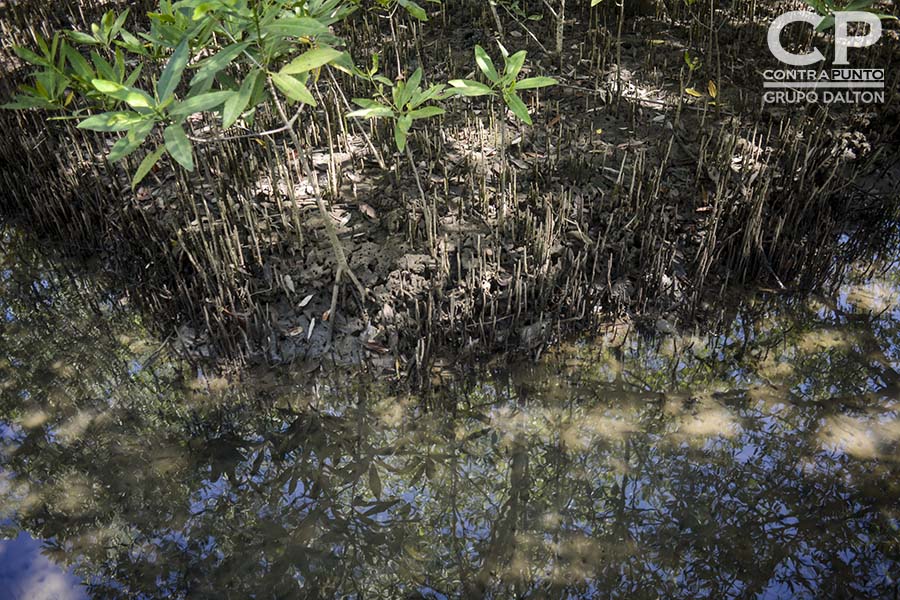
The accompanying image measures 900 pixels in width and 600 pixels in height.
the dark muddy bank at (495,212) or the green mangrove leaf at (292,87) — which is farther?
the dark muddy bank at (495,212)

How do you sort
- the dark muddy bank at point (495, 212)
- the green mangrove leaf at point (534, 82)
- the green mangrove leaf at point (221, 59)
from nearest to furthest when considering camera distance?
the green mangrove leaf at point (221, 59) < the green mangrove leaf at point (534, 82) < the dark muddy bank at point (495, 212)

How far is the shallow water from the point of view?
2115 mm

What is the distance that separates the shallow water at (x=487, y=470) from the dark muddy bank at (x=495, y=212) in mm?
200

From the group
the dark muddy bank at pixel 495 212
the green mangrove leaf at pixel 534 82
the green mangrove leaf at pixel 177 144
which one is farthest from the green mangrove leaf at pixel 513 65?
the green mangrove leaf at pixel 177 144

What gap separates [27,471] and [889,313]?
3419 mm

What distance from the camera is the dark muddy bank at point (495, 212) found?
2854 mm

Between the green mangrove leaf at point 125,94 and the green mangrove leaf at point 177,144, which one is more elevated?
the green mangrove leaf at point 125,94

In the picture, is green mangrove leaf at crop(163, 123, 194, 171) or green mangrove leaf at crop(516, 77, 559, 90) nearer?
green mangrove leaf at crop(163, 123, 194, 171)

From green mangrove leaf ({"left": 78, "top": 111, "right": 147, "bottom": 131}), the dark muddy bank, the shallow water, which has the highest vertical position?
green mangrove leaf ({"left": 78, "top": 111, "right": 147, "bottom": 131})

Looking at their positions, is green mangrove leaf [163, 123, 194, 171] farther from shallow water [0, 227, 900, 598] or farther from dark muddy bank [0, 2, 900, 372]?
shallow water [0, 227, 900, 598]

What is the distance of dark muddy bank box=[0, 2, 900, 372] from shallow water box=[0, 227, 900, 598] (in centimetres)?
20

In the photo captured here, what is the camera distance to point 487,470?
241 centimetres

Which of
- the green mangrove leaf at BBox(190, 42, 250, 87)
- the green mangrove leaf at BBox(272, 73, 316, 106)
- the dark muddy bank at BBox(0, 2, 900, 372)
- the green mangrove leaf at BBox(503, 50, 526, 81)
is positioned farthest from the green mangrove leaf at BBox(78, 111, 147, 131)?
the green mangrove leaf at BBox(503, 50, 526, 81)

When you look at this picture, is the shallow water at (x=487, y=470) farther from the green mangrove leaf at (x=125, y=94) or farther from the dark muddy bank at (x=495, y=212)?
the green mangrove leaf at (x=125, y=94)
